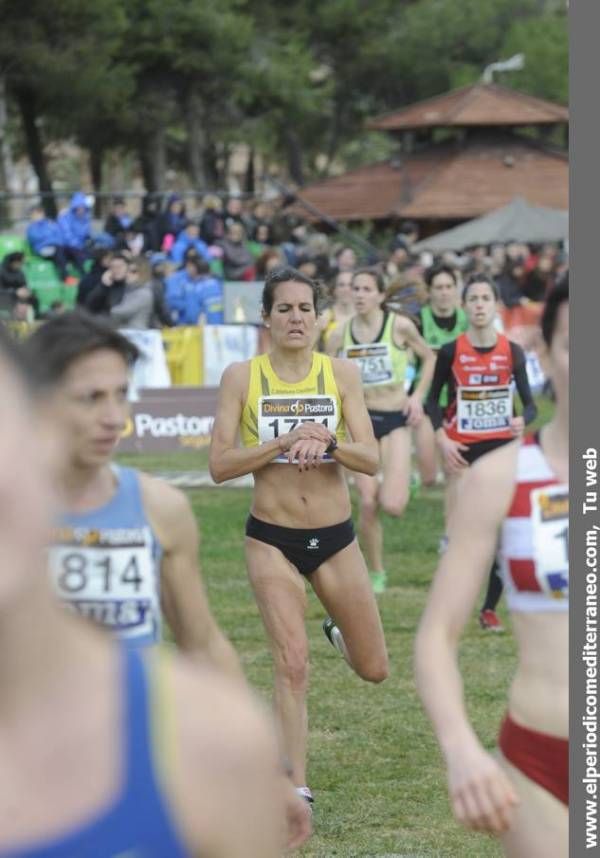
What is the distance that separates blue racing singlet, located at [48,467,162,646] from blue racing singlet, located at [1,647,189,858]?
8.17 ft

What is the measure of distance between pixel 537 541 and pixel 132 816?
2293 millimetres

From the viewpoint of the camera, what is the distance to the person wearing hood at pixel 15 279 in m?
23.5

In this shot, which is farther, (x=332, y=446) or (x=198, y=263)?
(x=198, y=263)

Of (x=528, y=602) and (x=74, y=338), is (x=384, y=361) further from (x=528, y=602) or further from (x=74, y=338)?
(x=528, y=602)

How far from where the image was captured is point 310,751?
878cm

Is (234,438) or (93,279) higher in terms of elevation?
(93,279)

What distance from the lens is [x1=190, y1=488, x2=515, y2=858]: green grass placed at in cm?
739

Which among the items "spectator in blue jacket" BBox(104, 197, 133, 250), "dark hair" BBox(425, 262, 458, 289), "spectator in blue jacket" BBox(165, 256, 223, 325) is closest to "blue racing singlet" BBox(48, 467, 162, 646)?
"dark hair" BBox(425, 262, 458, 289)

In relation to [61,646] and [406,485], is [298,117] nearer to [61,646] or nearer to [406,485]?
[406,485]

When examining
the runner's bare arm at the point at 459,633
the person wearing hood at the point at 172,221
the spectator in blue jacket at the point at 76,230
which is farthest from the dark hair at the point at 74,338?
the person wearing hood at the point at 172,221

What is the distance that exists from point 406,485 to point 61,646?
10918 millimetres

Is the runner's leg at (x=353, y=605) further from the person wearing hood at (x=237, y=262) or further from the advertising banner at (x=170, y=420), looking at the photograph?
the person wearing hood at (x=237, y=262)

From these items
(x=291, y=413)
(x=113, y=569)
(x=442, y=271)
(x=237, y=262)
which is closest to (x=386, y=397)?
(x=442, y=271)

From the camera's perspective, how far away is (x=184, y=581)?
463 cm
